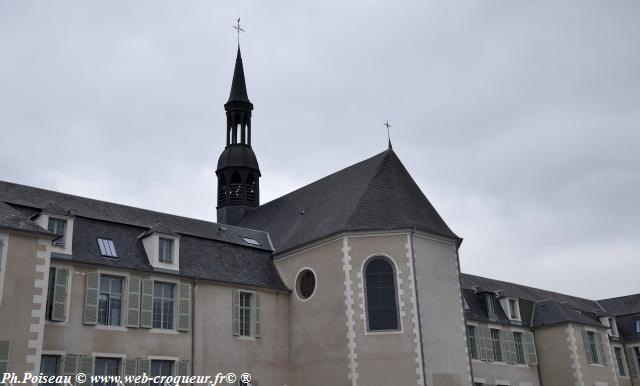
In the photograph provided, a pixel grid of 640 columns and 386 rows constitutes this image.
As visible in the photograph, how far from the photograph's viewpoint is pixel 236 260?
27.5m

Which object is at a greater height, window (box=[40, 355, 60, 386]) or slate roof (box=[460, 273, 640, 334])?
slate roof (box=[460, 273, 640, 334])

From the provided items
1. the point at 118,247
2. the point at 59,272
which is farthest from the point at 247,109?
the point at 59,272

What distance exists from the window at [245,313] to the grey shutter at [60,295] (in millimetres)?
6793

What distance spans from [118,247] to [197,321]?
12.6ft

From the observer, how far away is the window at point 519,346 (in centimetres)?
3447

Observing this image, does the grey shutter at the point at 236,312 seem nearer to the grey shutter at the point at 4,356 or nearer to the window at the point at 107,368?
the window at the point at 107,368

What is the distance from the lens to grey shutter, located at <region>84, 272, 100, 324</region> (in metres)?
22.1

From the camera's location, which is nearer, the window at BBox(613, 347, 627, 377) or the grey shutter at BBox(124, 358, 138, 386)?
the grey shutter at BBox(124, 358, 138, 386)

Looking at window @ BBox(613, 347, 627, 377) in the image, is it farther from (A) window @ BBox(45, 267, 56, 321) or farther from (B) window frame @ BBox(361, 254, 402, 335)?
Result: (A) window @ BBox(45, 267, 56, 321)

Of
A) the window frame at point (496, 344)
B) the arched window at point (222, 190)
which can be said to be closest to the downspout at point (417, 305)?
the window frame at point (496, 344)

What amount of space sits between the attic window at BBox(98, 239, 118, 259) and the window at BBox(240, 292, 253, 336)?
5.18 meters

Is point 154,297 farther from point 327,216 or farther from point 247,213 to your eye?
point 247,213

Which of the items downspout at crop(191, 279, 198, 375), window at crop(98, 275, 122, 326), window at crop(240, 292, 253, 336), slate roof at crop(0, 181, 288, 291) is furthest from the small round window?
window at crop(98, 275, 122, 326)

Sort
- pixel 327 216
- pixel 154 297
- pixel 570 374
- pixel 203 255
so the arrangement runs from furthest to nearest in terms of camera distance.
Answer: pixel 570 374 → pixel 327 216 → pixel 203 255 → pixel 154 297
